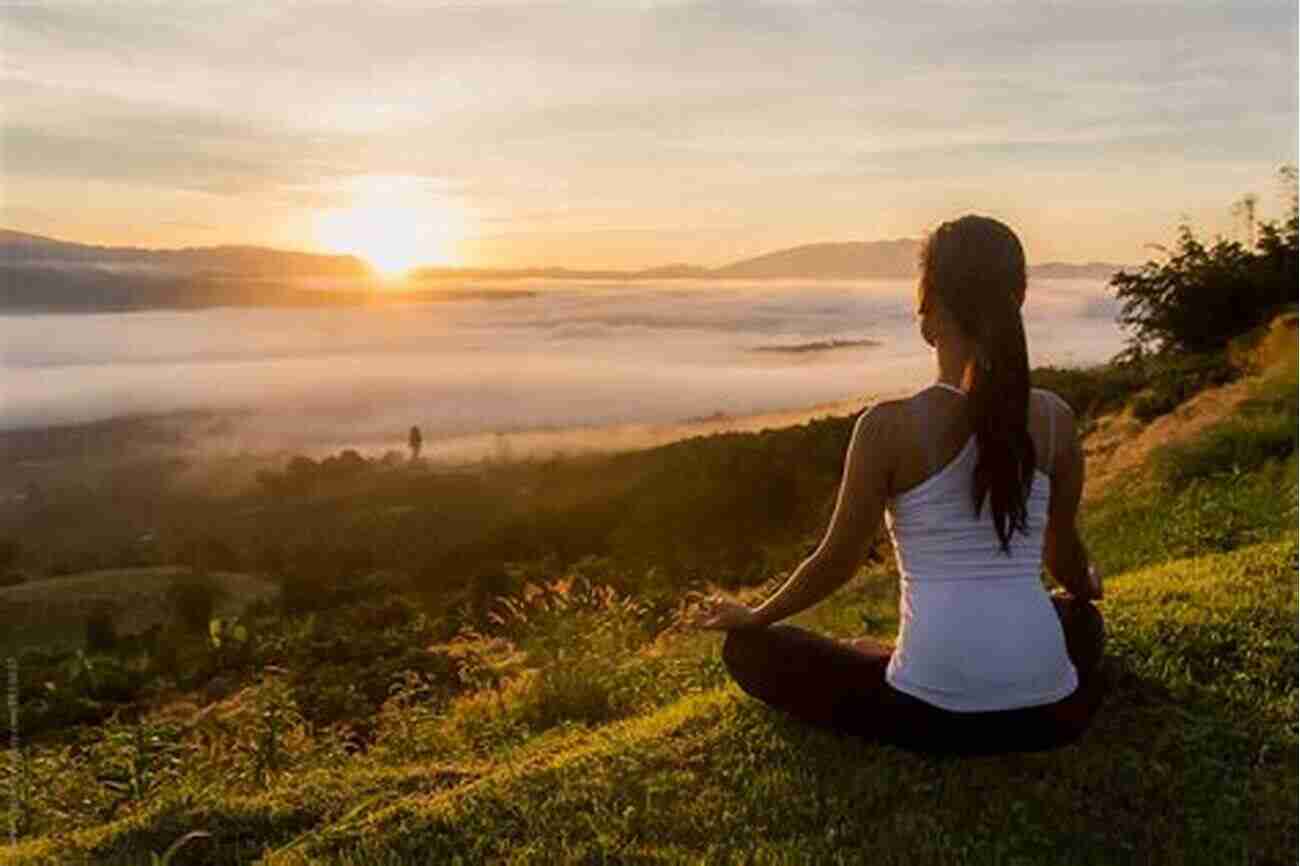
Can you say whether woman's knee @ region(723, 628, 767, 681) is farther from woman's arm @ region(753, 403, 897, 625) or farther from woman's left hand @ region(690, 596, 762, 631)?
woman's arm @ region(753, 403, 897, 625)

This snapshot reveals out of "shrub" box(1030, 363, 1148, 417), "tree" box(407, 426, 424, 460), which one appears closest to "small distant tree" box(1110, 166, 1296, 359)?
"shrub" box(1030, 363, 1148, 417)

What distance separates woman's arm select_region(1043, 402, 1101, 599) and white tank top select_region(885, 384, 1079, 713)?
10 cm

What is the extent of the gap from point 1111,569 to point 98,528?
2044 cm

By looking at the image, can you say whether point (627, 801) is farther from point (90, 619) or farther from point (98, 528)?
point (98, 528)

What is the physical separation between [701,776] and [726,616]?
0.51 metres

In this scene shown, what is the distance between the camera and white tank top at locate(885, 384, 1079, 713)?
4.40 m

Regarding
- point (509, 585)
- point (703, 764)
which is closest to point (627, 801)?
point (703, 764)

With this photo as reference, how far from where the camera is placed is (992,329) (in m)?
4.28

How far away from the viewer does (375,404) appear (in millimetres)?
20250

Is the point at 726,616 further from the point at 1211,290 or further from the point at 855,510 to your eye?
the point at 1211,290

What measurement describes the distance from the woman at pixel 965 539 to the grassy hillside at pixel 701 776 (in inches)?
8.9

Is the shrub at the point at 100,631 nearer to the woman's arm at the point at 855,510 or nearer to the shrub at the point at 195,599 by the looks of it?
the shrub at the point at 195,599

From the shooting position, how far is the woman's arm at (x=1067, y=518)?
4.61m

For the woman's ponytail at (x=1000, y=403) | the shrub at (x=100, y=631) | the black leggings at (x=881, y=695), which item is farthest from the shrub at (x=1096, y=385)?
the woman's ponytail at (x=1000, y=403)
